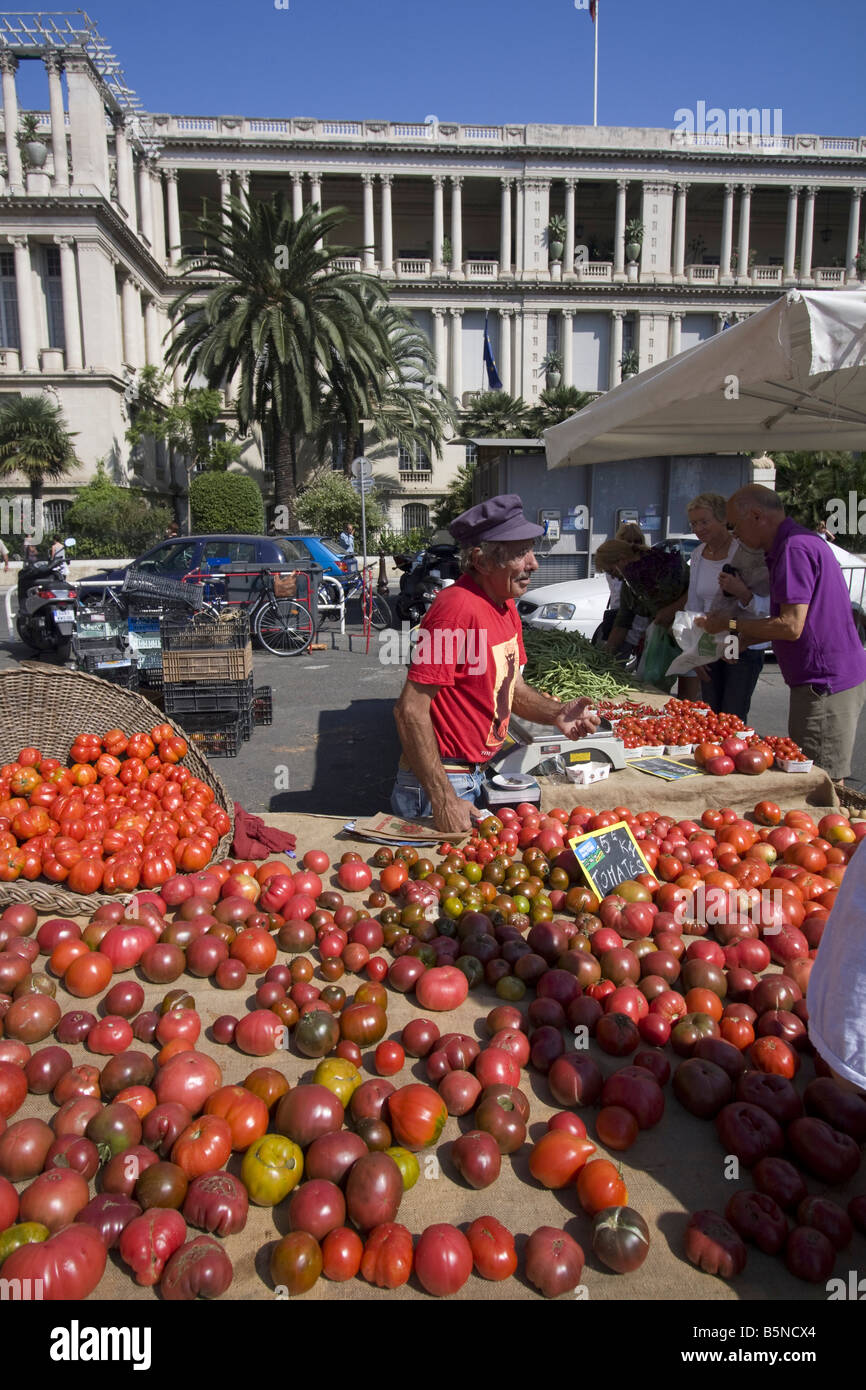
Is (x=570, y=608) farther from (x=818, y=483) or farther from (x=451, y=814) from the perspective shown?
(x=818, y=483)

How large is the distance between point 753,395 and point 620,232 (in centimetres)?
5071

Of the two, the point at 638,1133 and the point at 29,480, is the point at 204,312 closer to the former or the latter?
the point at 29,480

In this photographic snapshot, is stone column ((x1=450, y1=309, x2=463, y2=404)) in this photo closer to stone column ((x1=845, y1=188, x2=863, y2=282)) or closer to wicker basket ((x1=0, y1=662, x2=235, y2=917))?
stone column ((x1=845, y1=188, x2=863, y2=282))

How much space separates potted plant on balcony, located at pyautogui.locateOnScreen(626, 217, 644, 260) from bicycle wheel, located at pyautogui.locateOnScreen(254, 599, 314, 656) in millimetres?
46522

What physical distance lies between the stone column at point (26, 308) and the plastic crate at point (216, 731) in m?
36.1

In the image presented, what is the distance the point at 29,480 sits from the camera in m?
32.2

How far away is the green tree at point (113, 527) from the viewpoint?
28438mm

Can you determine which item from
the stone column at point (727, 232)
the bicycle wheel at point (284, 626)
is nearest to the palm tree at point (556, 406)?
the stone column at point (727, 232)

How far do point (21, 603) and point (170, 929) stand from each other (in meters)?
11.5

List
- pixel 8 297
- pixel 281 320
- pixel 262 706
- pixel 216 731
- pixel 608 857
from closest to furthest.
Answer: pixel 608 857
pixel 216 731
pixel 262 706
pixel 281 320
pixel 8 297

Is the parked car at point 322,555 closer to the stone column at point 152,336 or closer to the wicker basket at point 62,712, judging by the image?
the wicker basket at point 62,712

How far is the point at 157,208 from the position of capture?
46.2 m

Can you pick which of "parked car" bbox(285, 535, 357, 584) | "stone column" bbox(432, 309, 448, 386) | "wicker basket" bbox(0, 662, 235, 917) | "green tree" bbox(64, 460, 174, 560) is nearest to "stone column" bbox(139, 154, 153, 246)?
"stone column" bbox(432, 309, 448, 386)

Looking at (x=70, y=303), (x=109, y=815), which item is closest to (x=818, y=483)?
(x=109, y=815)
